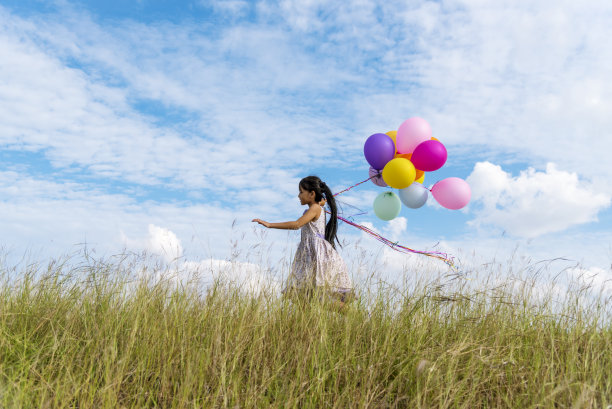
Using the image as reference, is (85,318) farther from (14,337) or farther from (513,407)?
(513,407)

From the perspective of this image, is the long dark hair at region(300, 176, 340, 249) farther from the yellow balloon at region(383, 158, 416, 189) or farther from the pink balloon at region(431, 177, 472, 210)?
the pink balloon at region(431, 177, 472, 210)

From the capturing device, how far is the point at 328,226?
523cm

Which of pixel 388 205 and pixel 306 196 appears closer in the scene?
pixel 306 196

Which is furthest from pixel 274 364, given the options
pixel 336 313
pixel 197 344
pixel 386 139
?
pixel 386 139

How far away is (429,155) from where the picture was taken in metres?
5.51

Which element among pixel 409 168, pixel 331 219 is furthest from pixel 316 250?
pixel 409 168

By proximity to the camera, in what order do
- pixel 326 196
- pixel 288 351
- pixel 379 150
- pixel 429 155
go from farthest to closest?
pixel 379 150 → pixel 429 155 → pixel 326 196 → pixel 288 351

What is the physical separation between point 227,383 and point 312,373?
0.51 metres

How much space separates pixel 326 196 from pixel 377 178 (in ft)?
3.51

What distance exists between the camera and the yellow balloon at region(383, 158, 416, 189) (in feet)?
17.9

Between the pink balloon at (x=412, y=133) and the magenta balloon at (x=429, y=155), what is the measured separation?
0.54 feet

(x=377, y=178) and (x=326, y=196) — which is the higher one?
(x=377, y=178)

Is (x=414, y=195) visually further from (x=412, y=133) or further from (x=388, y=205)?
(x=412, y=133)

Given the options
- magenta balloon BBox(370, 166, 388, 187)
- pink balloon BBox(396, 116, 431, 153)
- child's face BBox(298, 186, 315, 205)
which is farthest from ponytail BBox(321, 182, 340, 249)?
pink balloon BBox(396, 116, 431, 153)
